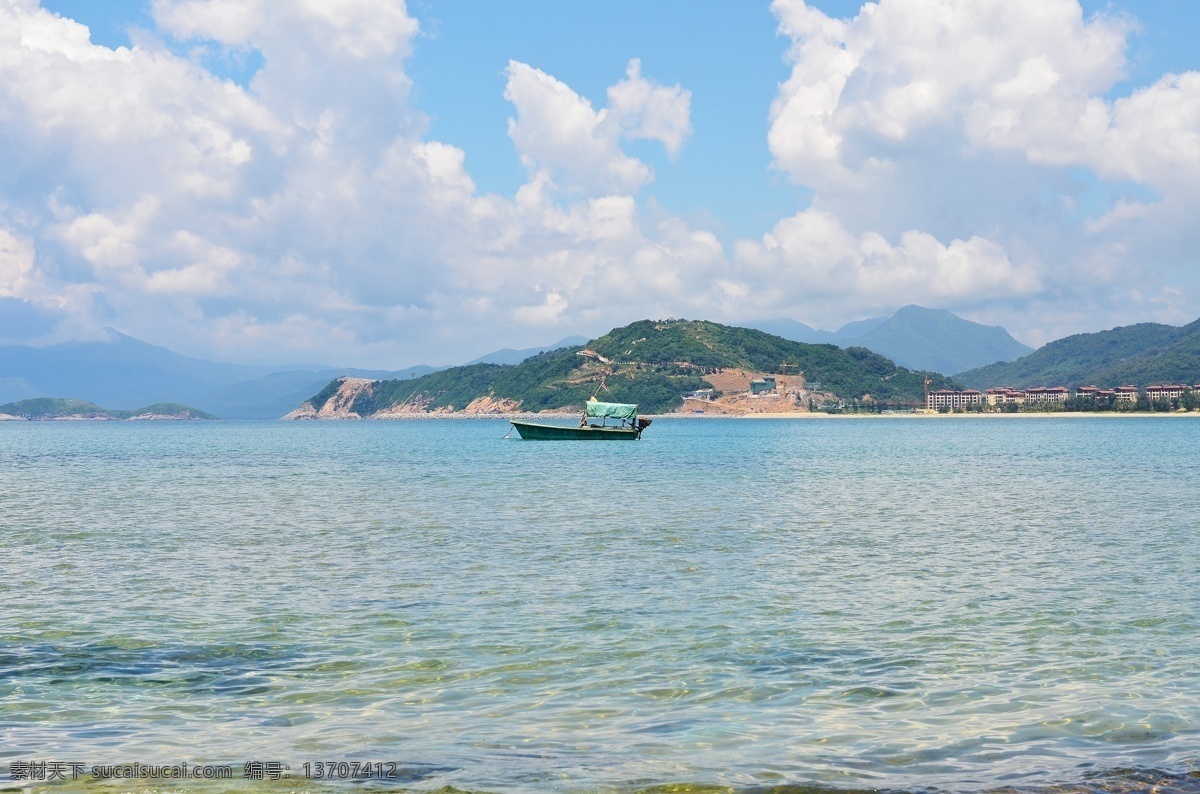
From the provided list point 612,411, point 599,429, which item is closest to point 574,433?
point 599,429

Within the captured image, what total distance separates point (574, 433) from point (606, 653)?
120 metres

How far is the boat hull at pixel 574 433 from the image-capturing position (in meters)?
134

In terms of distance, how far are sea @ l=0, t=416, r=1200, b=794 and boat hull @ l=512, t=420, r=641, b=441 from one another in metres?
93.5

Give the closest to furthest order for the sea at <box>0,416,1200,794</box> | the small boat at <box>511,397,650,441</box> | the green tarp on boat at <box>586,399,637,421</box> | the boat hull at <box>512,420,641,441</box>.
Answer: the sea at <box>0,416,1200,794</box> < the green tarp on boat at <box>586,399,637,421</box> < the small boat at <box>511,397,650,441</box> < the boat hull at <box>512,420,641,441</box>

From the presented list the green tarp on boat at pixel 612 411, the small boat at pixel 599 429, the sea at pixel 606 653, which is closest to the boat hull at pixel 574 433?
the small boat at pixel 599 429

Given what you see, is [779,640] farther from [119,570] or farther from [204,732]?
[119,570]

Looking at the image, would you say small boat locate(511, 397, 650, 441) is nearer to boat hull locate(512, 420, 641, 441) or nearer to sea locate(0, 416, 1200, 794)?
boat hull locate(512, 420, 641, 441)

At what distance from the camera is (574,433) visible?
137 meters

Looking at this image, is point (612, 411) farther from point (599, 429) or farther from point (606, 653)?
point (606, 653)

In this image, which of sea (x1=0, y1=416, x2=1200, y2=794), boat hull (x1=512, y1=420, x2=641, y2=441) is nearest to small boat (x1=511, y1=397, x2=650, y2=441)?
boat hull (x1=512, y1=420, x2=641, y2=441)

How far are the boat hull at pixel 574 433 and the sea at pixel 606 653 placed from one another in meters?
93.5

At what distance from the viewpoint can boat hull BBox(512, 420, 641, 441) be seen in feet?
440

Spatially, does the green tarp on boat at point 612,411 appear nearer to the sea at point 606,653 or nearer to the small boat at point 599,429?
the small boat at point 599,429

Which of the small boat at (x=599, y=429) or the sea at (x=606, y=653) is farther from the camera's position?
the small boat at (x=599, y=429)
